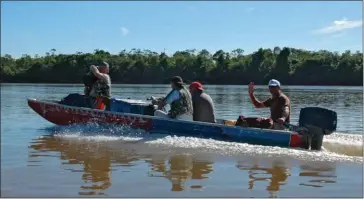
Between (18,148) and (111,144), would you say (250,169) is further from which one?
(18,148)

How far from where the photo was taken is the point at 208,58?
8794cm

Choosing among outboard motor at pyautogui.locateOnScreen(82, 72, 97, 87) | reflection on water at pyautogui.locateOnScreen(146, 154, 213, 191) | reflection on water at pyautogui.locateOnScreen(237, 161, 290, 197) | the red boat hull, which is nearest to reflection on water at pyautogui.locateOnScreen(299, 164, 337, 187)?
reflection on water at pyautogui.locateOnScreen(237, 161, 290, 197)

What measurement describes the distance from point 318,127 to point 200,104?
95.6 inches

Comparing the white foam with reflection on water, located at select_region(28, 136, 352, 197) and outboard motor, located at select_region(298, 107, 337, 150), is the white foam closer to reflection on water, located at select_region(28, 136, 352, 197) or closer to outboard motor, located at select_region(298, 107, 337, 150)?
outboard motor, located at select_region(298, 107, 337, 150)

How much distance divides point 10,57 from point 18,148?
88913mm

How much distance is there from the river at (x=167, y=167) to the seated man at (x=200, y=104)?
0.84m

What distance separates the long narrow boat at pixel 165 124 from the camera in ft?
29.4

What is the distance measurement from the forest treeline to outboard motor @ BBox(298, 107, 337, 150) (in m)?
68.6

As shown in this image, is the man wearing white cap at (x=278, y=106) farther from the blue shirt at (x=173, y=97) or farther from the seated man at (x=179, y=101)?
the blue shirt at (x=173, y=97)

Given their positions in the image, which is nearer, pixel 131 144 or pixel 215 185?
pixel 215 185

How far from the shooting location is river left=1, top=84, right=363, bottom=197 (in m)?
5.84

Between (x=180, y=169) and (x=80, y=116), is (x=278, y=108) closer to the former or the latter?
(x=180, y=169)

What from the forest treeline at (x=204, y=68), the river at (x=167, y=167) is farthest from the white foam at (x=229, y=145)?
the forest treeline at (x=204, y=68)

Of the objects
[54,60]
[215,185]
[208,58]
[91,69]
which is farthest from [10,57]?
[215,185]
